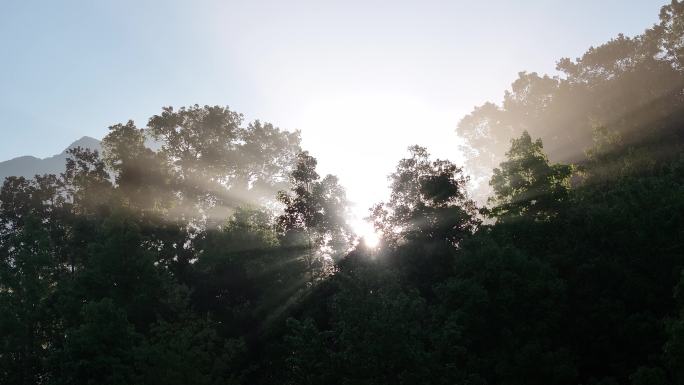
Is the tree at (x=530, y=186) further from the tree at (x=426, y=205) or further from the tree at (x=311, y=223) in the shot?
the tree at (x=311, y=223)

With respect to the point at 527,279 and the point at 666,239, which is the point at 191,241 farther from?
the point at 666,239

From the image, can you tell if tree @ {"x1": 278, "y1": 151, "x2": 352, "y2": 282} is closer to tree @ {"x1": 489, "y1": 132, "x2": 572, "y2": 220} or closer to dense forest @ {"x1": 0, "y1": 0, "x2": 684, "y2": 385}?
dense forest @ {"x1": 0, "y1": 0, "x2": 684, "y2": 385}

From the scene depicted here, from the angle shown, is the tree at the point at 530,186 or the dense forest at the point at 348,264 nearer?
the dense forest at the point at 348,264

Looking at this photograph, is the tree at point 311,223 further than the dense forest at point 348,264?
Yes

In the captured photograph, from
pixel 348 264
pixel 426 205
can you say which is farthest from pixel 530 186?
pixel 348 264

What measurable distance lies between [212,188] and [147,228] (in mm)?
8820

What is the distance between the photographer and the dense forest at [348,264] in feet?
62.1

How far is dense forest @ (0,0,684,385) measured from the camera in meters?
18.9

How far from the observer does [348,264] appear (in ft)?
110

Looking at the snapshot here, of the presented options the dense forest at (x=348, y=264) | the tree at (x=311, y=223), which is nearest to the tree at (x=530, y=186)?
the dense forest at (x=348, y=264)

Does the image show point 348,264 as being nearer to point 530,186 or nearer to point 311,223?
point 311,223

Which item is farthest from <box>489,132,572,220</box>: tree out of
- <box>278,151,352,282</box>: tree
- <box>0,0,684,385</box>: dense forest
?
<box>278,151,352,282</box>: tree

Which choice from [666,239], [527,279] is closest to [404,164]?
[527,279]

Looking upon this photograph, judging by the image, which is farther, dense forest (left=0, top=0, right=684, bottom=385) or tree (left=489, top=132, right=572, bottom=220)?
tree (left=489, top=132, right=572, bottom=220)
